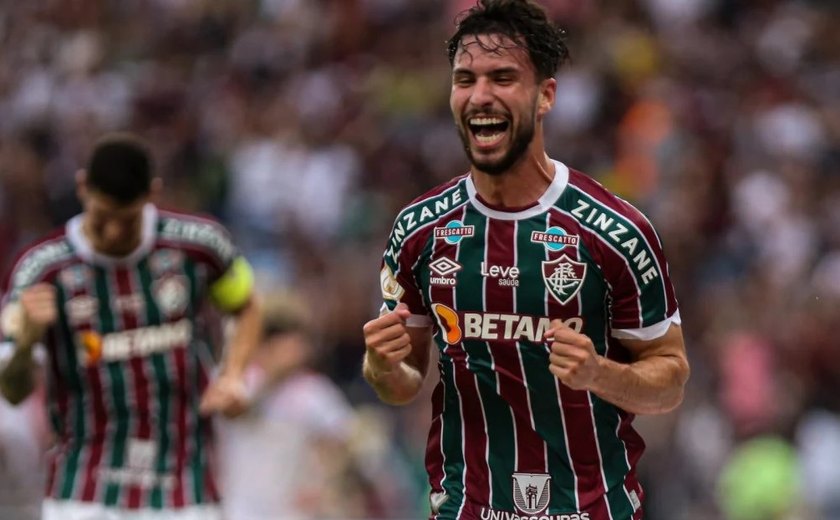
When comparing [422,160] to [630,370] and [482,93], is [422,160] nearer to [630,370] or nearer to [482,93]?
[482,93]

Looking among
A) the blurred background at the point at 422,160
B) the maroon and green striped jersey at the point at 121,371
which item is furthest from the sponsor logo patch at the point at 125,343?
the blurred background at the point at 422,160

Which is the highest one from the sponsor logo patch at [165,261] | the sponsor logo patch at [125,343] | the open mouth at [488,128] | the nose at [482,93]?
the nose at [482,93]

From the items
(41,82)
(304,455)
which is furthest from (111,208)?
(41,82)

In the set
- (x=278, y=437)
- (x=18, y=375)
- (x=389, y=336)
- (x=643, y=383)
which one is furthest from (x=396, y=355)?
(x=278, y=437)

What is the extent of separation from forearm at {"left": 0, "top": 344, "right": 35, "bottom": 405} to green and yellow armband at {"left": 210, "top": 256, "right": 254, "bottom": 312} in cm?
98

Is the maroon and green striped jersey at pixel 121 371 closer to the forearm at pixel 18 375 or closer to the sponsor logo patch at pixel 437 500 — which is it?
the forearm at pixel 18 375

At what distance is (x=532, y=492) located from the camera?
5.00m

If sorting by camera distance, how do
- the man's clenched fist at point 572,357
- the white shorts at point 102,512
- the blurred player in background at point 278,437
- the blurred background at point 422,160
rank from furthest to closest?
1. the blurred background at point 422,160
2. the blurred player in background at point 278,437
3. the white shorts at point 102,512
4. the man's clenched fist at point 572,357

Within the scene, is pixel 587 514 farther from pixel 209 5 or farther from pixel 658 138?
pixel 209 5

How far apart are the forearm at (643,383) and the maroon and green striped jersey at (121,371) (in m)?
2.79

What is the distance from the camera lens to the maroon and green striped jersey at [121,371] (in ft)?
22.9

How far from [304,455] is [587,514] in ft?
13.4

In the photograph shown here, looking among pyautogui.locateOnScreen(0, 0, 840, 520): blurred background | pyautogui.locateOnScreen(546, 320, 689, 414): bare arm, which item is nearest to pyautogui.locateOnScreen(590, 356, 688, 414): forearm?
pyautogui.locateOnScreen(546, 320, 689, 414): bare arm

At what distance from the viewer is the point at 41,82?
16250 mm
